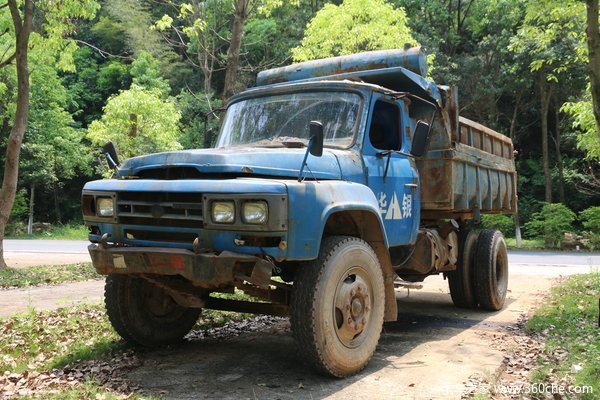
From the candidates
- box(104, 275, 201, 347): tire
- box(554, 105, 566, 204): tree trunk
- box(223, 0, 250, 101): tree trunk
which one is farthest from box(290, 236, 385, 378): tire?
box(554, 105, 566, 204): tree trunk

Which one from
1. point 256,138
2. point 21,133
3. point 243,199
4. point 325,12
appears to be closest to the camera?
point 243,199

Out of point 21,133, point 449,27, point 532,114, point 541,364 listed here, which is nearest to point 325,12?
point 21,133

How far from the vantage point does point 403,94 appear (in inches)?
239

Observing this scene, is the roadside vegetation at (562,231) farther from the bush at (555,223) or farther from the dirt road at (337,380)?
the dirt road at (337,380)

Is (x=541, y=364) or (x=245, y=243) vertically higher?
(x=245, y=243)

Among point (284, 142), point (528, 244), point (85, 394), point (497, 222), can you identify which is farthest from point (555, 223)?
point (85, 394)

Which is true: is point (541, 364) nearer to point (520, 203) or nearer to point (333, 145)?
point (333, 145)

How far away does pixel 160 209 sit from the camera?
4586 mm

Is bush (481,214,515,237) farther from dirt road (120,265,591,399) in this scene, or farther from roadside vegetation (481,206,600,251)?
dirt road (120,265,591,399)

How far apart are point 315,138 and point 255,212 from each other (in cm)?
76

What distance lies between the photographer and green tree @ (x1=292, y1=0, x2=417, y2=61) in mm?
16188

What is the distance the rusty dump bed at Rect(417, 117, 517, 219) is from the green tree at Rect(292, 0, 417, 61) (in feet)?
25.0

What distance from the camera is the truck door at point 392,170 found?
5.74 m

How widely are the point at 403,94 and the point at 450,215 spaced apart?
228cm
